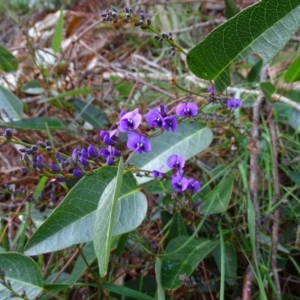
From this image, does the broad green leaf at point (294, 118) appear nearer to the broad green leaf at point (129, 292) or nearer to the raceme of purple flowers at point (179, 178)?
the raceme of purple flowers at point (179, 178)

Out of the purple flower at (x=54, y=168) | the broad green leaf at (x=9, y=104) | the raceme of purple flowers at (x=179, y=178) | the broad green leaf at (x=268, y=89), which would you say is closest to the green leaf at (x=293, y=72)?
the broad green leaf at (x=268, y=89)

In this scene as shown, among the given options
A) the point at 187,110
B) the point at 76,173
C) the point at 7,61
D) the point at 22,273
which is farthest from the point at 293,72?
the point at 7,61

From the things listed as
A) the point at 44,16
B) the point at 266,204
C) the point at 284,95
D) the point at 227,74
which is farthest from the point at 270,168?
the point at 44,16

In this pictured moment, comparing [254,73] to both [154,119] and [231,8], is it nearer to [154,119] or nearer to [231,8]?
[231,8]

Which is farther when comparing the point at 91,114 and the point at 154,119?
the point at 91,114

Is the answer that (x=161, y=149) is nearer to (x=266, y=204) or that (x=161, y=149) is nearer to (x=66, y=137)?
(x=266, y=204)

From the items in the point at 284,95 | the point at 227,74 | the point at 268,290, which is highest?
the point at 227,74

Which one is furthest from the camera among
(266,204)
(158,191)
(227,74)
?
(266,204)
